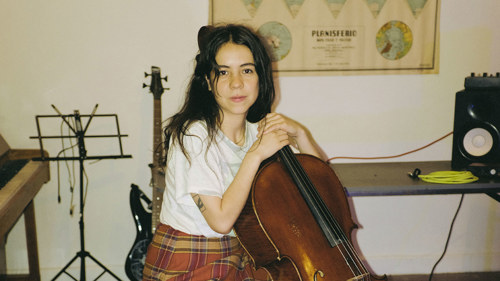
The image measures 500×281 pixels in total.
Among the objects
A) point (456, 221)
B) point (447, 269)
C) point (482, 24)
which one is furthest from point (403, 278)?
point (482, 24)

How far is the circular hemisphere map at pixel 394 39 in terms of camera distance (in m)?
2.38

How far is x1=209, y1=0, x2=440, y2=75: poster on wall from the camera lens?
232 centimetres

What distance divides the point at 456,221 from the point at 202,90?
1977 millimetres

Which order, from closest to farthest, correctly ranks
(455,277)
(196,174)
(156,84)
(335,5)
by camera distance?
(196,174) < (156,84) < (335,5) < (455,277)

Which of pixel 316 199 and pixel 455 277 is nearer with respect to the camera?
pixel 316 199

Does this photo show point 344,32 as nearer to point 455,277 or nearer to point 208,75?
point 208,75

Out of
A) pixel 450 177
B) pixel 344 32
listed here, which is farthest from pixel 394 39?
pixel 450 177

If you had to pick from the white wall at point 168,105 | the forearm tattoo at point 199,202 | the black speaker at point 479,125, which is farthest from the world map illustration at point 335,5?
the forearm tattoo at point 199,202

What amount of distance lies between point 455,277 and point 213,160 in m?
2.04

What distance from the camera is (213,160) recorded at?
4.40 feet

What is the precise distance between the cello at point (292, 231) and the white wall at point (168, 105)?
1.17m

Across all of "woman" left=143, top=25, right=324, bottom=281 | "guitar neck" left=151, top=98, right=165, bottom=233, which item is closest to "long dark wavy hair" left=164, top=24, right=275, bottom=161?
"woman" left=143, top=25, right=324, bottom=281

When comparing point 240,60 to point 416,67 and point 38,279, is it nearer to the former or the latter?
point 416,67

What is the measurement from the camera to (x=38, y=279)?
2.42 m
